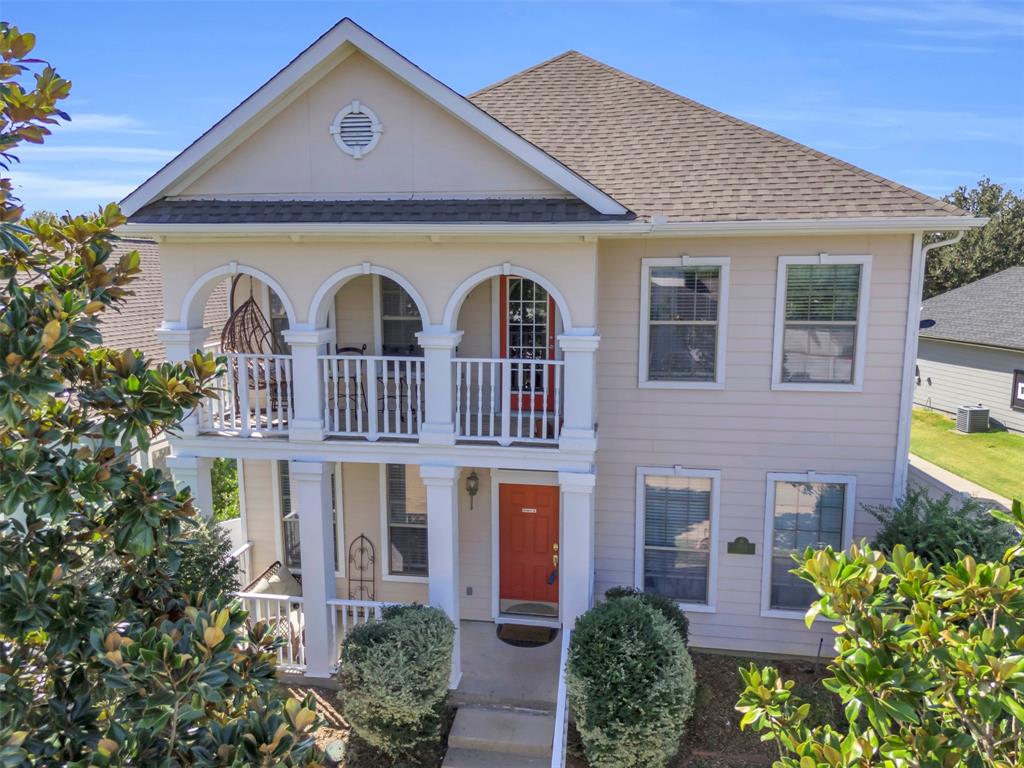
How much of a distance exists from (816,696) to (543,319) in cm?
647

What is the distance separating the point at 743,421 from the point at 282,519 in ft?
25.6

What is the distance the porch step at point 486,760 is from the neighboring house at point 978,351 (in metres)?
20.2

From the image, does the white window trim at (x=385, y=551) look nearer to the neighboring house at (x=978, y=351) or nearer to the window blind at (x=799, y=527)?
the window blind at (x=799, y=527)

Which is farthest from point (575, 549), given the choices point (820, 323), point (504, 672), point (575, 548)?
point (820, 323)

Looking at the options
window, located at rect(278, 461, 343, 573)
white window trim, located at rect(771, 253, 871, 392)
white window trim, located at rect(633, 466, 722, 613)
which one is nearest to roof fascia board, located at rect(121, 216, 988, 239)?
white window trim, located at rect(771, 253, 871, 392)

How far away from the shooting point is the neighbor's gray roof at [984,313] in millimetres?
25000


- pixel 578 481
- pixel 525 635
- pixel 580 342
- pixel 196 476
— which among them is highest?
pixel 580 342

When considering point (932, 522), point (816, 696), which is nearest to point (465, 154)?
point (932, 522)

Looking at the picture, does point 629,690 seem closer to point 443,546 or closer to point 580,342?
point 443,546

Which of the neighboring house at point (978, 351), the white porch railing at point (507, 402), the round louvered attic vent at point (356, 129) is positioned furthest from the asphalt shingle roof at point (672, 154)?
the neighboring house at point (978, 351)

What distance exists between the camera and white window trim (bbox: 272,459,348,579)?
11156 millimetres

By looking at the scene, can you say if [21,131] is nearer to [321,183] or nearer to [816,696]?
[321,183]

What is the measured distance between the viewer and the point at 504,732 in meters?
8.23

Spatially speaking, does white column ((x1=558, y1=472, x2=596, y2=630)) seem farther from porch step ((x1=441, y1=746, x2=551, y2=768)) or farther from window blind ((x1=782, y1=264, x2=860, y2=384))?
window blind ((x1=782, y1=264, x2=860, y2=384))
